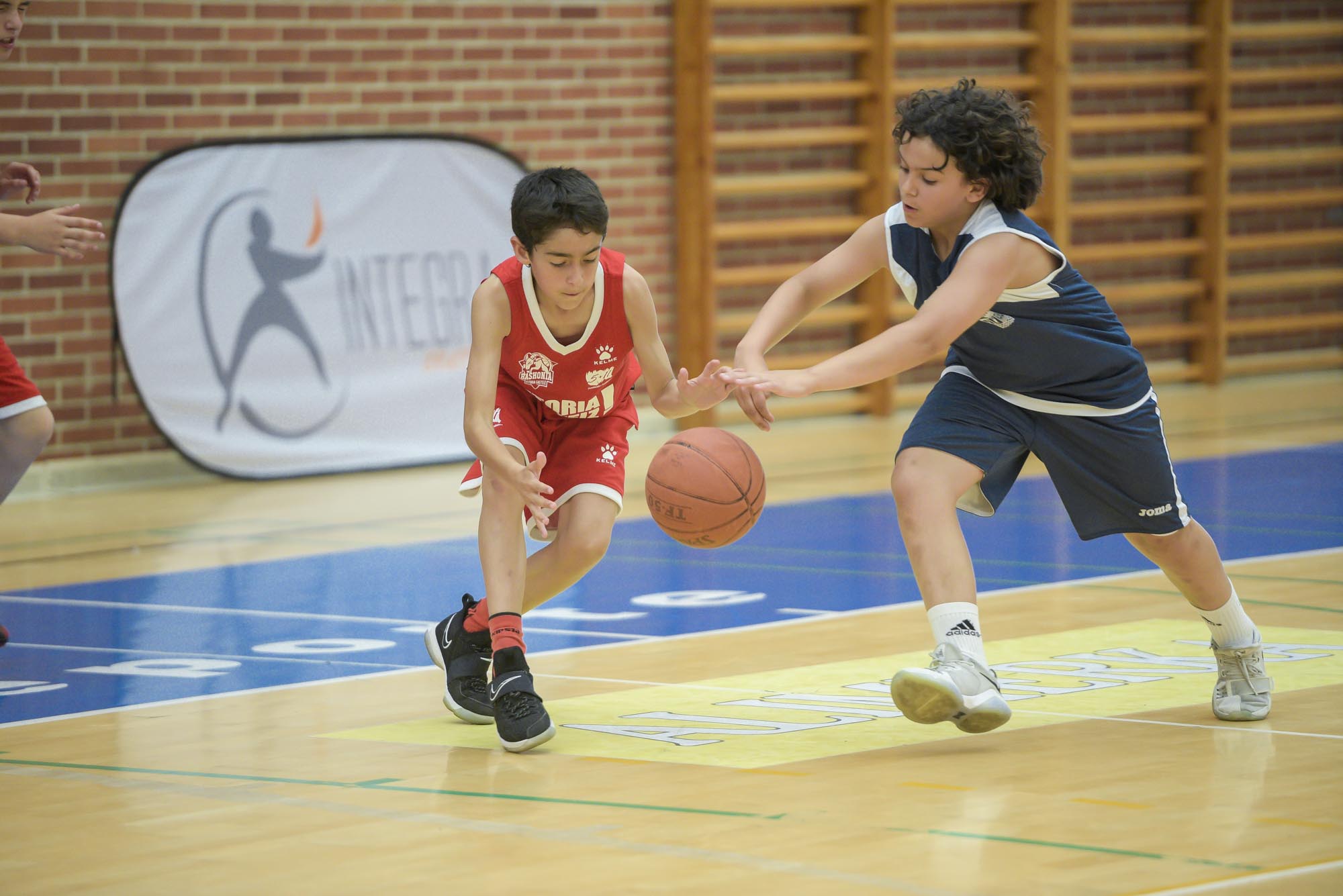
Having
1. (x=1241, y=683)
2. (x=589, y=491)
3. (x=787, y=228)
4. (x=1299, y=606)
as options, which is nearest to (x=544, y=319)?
(x=589, y=491)

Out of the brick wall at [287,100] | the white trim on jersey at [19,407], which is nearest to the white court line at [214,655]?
the white trim on jersey at [19,407]

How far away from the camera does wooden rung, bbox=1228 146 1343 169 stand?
11.5 metres

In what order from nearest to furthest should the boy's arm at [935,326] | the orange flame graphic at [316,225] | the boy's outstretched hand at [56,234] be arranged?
the boy's arm at [935,326] → the boy's outstretched hand at [56,234] → the orange flame graphic at [316,225]

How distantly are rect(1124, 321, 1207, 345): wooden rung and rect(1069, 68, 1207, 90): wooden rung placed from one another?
1343mm

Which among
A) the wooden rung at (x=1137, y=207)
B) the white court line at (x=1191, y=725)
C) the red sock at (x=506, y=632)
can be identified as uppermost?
the wooden rung at (x=1137, y=207)

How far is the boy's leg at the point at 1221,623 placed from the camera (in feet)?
12.7

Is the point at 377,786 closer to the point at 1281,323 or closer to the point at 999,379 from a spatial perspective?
the point at 999,379

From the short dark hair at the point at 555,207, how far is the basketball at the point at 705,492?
48cm

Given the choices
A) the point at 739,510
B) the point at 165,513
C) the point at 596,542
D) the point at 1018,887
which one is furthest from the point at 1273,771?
the point at 165,513

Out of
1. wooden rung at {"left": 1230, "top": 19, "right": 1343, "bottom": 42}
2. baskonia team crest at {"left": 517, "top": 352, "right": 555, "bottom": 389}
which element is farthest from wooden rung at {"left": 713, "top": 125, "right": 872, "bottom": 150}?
baskonia team crest at {"left": 517, "top": 352, "right": 555, "bottom": 389}

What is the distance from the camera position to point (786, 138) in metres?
9.85

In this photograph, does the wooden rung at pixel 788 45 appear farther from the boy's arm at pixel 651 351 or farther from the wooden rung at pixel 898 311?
the boy's arm at pixel 651 351

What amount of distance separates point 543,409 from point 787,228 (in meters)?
5.89

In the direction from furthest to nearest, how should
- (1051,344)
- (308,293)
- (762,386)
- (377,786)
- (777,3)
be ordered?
(777,3)
(308,293)
(1051,344)
(762,386)
(377,786)
